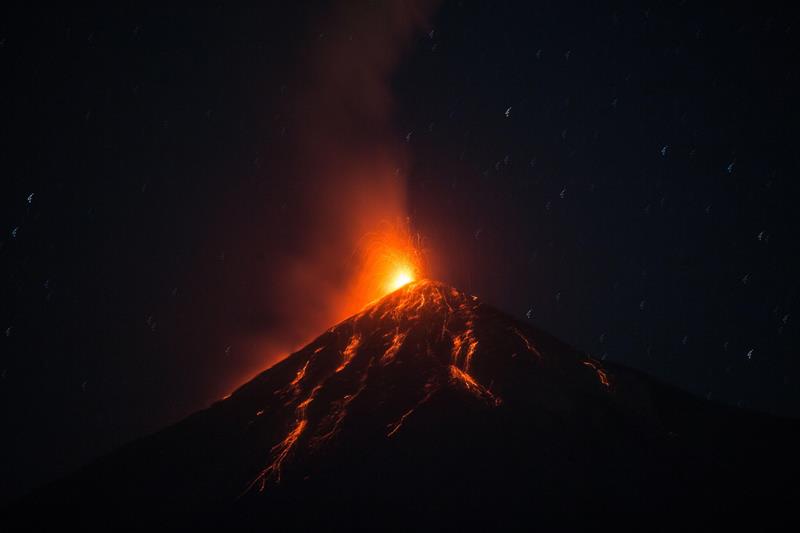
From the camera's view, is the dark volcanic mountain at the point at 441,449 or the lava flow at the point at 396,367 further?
the lava flow at the point at 396,367

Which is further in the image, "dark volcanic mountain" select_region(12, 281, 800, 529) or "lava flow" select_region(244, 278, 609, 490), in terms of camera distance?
"lava flow" select_region(244, 278, 609, 490)

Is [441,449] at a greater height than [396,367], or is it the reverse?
[396,367]

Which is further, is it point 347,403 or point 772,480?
point 347,403

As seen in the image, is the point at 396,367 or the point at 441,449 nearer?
the point at 441,449

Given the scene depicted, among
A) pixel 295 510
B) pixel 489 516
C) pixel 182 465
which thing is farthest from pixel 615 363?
pixel 182 465

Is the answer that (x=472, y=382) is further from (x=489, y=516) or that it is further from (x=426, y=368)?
(x=489, y=516)

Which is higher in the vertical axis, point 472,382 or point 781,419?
point 472,382

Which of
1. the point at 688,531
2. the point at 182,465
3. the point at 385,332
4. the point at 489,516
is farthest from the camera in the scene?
the point at 385,332

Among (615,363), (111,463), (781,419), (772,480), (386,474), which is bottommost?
(781,419)
